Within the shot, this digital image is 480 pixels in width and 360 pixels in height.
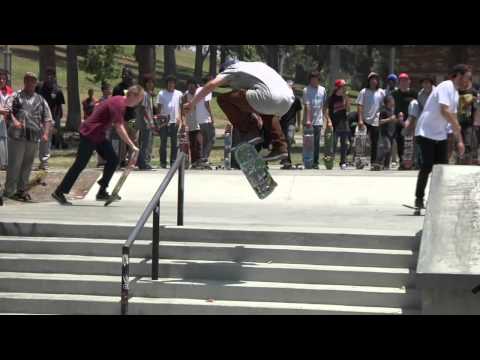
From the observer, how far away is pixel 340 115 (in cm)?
1647

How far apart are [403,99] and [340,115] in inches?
46.3

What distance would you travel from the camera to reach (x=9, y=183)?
507 inches

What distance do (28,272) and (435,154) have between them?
4944 millimetres

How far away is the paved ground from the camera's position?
9.97 metres

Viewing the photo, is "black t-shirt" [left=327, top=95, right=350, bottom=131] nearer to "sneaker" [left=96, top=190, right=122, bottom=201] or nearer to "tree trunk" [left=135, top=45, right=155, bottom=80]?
"sneaker" [left=96, top=190, right=122, bottom=201]

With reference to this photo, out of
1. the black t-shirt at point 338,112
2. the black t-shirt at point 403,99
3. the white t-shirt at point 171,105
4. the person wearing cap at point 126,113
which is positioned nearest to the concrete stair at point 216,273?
the person wearing cap at point 126,113

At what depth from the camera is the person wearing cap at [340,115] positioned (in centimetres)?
1642

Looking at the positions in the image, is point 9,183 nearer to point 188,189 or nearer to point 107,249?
point 188,189

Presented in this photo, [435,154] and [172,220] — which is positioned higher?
[435,154]

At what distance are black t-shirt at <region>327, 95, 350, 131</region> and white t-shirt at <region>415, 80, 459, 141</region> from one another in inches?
223

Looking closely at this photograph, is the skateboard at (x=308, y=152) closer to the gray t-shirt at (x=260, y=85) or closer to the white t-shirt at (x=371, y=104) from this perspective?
the white t-shirt at (x=371, y=104)

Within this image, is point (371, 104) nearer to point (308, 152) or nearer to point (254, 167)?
point (308, 152)

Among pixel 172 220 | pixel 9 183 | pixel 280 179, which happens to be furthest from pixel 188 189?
pixel 172 220

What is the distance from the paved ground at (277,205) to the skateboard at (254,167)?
0.43m
